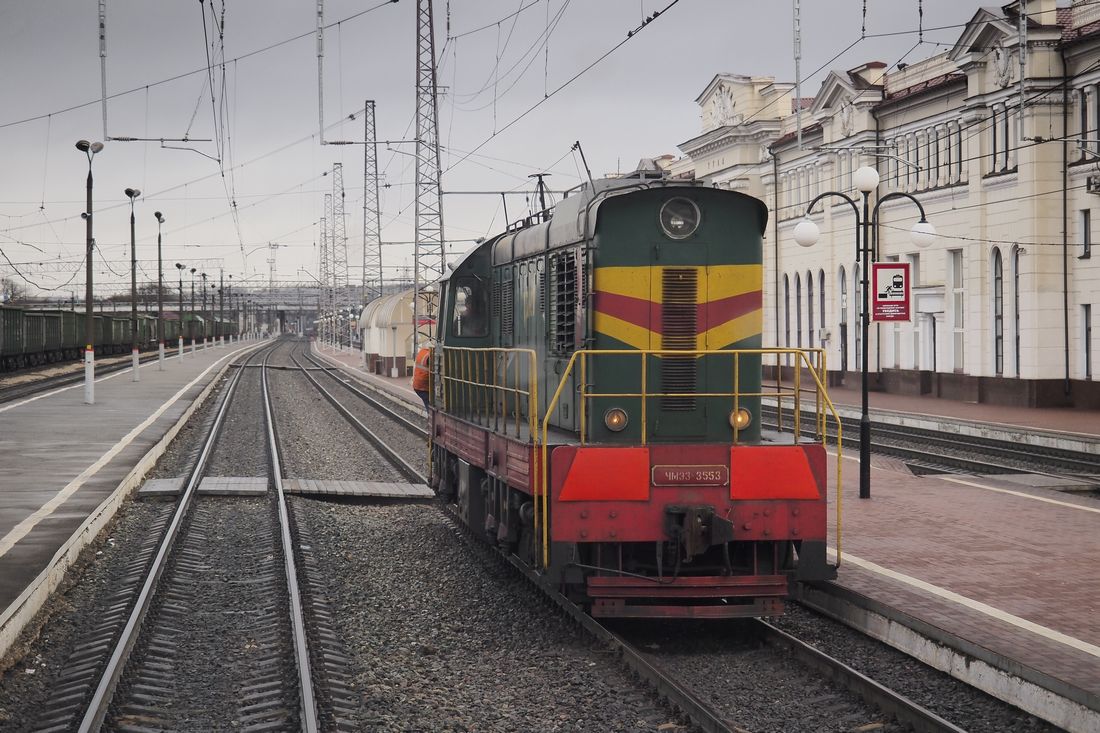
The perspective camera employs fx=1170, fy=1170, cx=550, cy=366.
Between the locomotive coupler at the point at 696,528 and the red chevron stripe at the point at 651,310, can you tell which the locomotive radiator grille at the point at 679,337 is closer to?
the red chevron stripe at the point at 651,310

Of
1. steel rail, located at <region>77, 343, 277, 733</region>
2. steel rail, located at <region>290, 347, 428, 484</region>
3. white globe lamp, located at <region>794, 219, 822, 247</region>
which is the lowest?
steel rail, located at <region>77, 343, 277, 733</region>

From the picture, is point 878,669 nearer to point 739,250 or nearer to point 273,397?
point 739,250

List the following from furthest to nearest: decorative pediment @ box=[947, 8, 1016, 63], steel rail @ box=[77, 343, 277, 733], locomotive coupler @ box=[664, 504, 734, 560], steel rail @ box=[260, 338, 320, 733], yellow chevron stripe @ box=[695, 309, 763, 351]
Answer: decorative pediment @ box=[947, 8, 1016, 63]
yellow chevron stripe @ box=[695, 309, 763, 351]
locomotive coupler @ box=[664, 504, 734, 560]
steel rail @ box=[77, 343, 277, 733]
steel rail @ box=[260, 338, 320, 733]

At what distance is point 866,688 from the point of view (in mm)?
7320

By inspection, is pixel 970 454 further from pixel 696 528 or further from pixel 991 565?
pixel 696 528

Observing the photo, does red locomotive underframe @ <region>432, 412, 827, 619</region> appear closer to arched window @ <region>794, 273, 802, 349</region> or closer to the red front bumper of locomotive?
the red front bumper of locomotive

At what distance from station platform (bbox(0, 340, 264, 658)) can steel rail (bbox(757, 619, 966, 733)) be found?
18.4 ft

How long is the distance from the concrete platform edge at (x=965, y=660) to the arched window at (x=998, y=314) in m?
26.5

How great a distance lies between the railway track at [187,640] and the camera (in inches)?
286

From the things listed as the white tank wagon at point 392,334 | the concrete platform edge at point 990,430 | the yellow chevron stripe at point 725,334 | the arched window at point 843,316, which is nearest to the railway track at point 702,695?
the yellow chevron stripe at point 725,334

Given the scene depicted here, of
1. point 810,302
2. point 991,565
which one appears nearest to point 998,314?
point 810,302

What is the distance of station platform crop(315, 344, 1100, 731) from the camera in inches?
286

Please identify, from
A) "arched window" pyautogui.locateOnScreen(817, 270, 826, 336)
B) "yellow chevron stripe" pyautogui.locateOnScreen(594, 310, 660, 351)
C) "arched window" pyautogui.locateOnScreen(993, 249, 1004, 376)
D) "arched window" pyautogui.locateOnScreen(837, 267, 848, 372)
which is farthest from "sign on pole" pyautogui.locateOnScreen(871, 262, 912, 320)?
"arched window" pyautogui.locateOnScreen(817, 270, 826, 336)

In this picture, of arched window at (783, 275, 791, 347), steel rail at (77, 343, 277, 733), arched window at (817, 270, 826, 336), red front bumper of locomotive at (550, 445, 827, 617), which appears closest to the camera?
steel rail at (77, 343, 277, 733)
